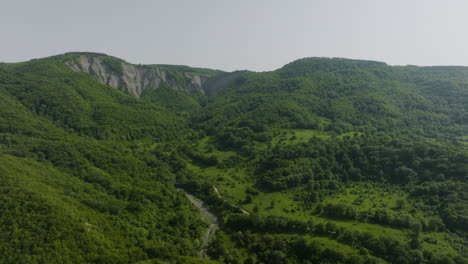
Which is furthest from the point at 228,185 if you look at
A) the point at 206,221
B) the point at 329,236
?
the point at 329,236

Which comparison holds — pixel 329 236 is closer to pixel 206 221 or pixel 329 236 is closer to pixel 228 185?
pixel 206 221

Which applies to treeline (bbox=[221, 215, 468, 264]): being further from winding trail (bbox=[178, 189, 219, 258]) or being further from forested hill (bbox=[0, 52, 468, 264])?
winding trail (bbox=[178, 189, 219, 258])

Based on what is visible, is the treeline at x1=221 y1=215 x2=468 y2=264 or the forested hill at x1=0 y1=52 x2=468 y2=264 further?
the treeline at x1=221 y1=215 x2=468 y2=264

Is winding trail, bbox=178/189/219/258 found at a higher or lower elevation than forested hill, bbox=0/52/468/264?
lower

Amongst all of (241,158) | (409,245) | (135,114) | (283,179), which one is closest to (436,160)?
(409,245)

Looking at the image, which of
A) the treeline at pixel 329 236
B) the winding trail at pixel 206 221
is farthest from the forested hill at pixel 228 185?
the winding trail at pixel 206 221

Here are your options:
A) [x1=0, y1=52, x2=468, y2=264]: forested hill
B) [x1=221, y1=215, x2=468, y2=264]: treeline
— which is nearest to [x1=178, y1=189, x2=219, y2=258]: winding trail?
[x1=0, y1=52, x2=468, y2=264]: forested hill

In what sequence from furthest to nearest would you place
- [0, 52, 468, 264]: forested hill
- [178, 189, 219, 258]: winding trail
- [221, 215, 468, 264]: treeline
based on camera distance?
1. [178, 189, 219, 258]: winding trail
2. [221, 215, 468, 264]: treeline
3. [0, 52, 468, 264]: forested hill
